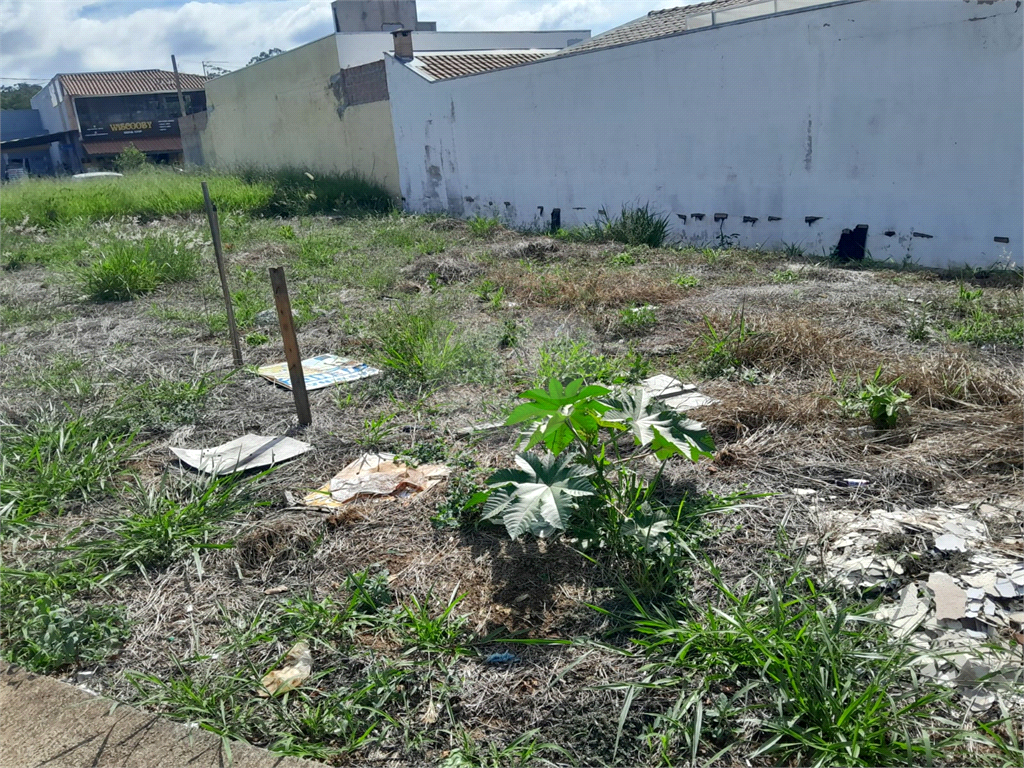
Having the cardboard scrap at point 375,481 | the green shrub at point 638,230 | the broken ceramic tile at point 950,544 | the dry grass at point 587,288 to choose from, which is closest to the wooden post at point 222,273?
the cardboard scrap at point 375,481

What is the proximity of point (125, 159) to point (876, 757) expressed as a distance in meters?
37.8

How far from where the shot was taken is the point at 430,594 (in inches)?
98.7

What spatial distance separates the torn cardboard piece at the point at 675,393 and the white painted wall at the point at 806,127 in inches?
207

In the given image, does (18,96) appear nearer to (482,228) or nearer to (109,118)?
(109,118)

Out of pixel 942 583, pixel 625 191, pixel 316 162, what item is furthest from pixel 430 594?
pixel 316 162

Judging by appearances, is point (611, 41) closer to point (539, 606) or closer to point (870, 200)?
point (870, 200)

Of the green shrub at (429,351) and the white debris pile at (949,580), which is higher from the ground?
the green shrub at (429,351)

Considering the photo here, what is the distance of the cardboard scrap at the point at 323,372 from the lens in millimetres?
4742

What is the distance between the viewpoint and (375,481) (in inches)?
134

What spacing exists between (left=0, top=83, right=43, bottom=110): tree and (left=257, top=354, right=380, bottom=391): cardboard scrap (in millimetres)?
70105

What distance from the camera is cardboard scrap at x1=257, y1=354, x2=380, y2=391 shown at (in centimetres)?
474

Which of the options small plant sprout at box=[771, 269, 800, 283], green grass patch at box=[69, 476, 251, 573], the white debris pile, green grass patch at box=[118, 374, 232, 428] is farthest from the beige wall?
the white debris pile

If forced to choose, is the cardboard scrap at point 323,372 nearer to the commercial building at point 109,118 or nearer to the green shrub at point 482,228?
the green shrub at point 482,228

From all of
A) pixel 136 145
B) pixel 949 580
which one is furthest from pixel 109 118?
pixel 949 580
